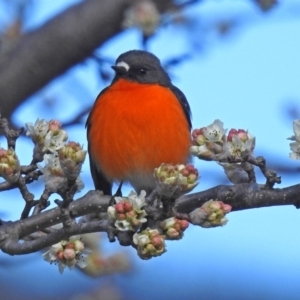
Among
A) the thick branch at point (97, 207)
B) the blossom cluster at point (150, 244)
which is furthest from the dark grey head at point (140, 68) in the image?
the blossom cluster at point (150, 244)

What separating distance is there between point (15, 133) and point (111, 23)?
1622mm

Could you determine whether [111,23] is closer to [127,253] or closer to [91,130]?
[91,130]

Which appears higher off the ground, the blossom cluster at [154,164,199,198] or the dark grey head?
the dark grey head

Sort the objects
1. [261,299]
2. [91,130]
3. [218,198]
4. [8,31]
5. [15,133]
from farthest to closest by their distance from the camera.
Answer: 1. [261,299]
2. [8,31]
3. [91,130]
4. [15,133]
5. [218,198]

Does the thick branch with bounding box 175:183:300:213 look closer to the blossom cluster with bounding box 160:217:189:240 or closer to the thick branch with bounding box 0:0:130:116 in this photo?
the blossom cluster with bounding box 160:217:189:240

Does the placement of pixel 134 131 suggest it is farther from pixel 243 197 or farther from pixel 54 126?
pixel 243 197

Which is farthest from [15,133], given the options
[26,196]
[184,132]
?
[184,132]

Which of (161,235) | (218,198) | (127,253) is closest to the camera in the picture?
(161,235)

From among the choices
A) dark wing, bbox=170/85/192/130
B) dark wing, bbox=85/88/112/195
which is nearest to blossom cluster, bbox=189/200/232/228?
dark wing, bbox=85/88/112/195

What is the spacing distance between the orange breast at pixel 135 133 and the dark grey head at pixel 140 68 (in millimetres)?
196

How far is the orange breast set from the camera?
458 centimetres

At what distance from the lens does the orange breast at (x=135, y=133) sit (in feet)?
15.0

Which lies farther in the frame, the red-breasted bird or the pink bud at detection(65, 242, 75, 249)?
the red-breasted bird

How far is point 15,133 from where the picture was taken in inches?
124
